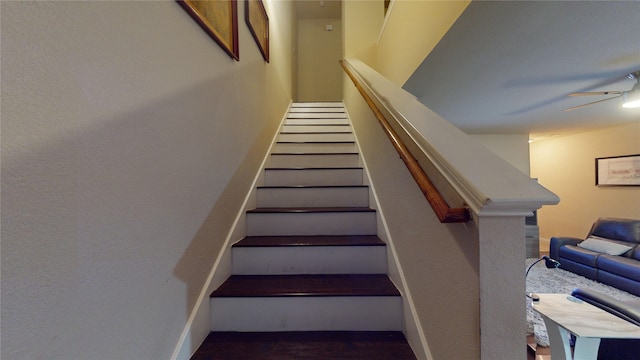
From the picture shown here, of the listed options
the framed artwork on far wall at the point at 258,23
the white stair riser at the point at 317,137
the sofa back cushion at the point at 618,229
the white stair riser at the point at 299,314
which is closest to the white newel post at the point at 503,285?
the white stair riser at the point at 299,314

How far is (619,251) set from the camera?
11.1ft

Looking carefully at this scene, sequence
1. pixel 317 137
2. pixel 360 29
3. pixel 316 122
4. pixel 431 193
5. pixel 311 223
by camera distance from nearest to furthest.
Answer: pixel 431 193 < pixel 311 223 < pixel 317 137 < pixel 316 122 < pixel 360 29

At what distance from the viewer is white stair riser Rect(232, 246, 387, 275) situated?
138cm

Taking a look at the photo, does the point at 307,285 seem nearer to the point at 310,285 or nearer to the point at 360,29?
the point at 310,285

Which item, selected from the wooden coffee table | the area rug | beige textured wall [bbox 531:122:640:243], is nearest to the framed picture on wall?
beige textured wall [bbox 531:122:640:243]

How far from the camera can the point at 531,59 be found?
6.31 feet

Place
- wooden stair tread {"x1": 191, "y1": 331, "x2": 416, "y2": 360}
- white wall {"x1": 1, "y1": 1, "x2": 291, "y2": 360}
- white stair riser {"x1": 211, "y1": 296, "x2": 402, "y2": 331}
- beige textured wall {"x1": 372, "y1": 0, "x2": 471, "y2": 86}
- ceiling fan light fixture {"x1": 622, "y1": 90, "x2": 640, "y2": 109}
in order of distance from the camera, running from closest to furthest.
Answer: white wall {"x1": 1, "y1": 1, "x2": 291, "y2": 360} < wooden stair tread {"x1": 191, "y1": 331, "x2": 416, "y2": 360} < white stair riser {"x1": 211, "y1": 296, "x2": 402, "y2": 331} < beige textured wall {"x1": 372, "y1": 0, "x2": 471, "y2": 86} < ceiling fan light fixture {"x1": 622, "y1": 90, "x2": 640, "y2": 109}

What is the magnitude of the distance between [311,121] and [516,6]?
2.41m

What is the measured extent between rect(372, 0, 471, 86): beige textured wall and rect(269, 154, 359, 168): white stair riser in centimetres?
103

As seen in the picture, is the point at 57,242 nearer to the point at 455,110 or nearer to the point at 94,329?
the point at 94,329

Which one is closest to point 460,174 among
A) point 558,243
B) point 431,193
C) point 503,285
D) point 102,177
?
point 431,193

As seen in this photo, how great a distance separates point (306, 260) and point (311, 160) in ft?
3.91

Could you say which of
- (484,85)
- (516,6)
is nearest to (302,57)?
(484,85)

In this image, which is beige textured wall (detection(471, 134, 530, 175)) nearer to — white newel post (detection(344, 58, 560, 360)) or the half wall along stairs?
the half wall along stairs
